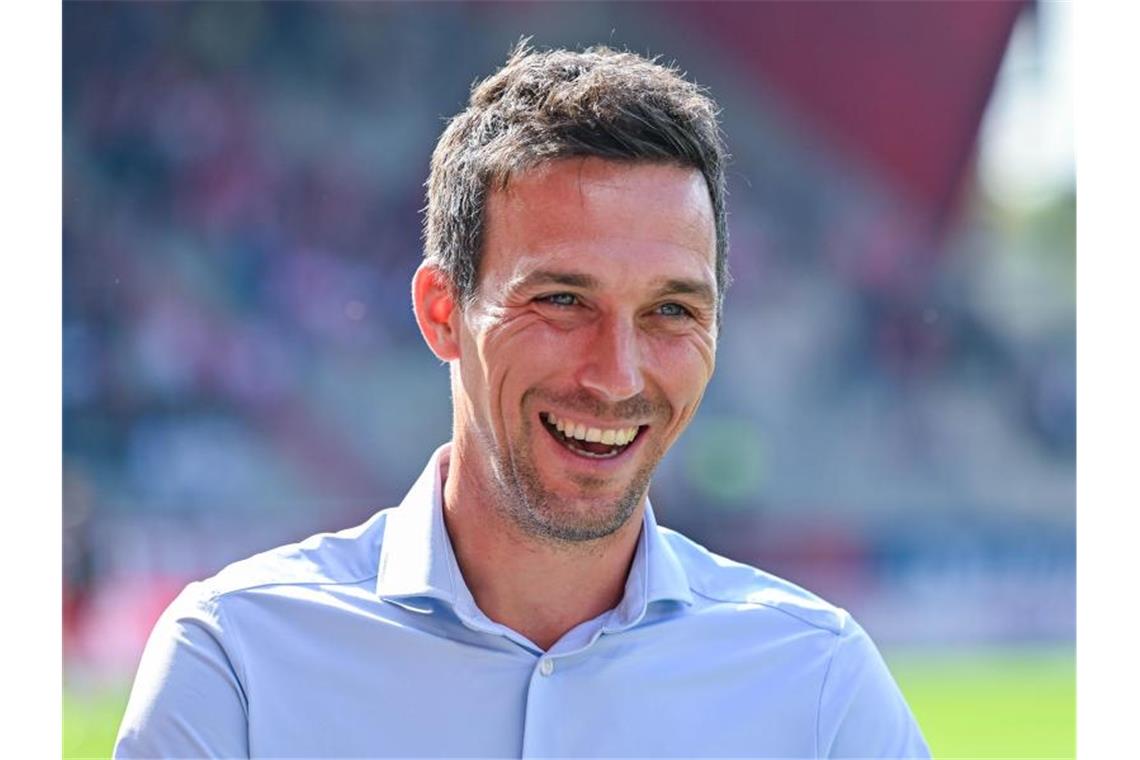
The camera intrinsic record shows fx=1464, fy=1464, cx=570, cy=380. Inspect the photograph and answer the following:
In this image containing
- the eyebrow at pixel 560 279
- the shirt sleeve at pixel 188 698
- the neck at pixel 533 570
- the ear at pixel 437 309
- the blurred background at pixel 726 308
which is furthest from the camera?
the blurred background at pixel 726 308

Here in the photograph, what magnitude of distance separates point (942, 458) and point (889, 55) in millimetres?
3972

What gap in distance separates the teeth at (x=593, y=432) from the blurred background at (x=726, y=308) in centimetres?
884

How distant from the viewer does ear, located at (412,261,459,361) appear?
2260 mm

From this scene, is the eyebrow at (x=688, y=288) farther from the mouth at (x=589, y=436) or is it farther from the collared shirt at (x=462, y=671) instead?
the collared shirt at (x=462, y=671)

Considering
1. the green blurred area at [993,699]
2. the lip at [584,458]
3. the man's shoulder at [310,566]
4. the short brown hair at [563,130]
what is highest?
the short brown hair at [563,130]

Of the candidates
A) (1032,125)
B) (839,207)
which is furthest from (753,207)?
(1032,125)

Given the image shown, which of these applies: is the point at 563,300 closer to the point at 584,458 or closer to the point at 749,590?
the point at 584,458

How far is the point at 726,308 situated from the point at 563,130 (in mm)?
11367

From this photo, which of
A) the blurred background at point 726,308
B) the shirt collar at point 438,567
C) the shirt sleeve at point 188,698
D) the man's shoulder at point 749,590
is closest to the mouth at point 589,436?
the shirt collar at point 438,567

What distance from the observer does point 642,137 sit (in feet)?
6.88

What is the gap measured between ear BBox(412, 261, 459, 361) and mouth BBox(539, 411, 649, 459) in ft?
0.92

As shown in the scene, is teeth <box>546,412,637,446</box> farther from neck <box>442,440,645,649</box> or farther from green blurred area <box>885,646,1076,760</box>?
green blurred area <box>885,646,1076,760</box>

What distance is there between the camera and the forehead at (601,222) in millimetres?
2008
